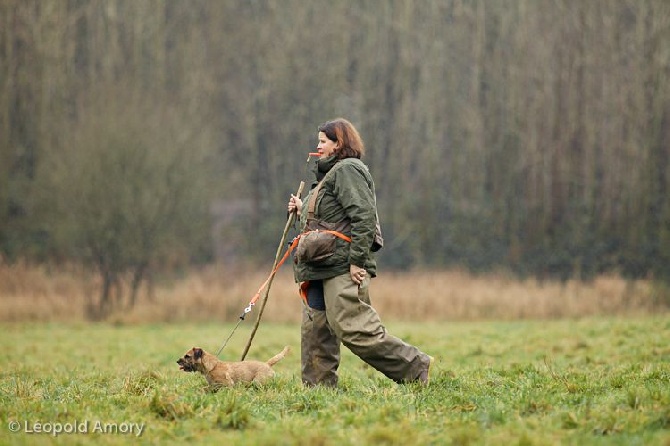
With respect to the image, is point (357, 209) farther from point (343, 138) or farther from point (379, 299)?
point (379, 299)

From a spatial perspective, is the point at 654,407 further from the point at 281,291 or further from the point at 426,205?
the point at 426,205

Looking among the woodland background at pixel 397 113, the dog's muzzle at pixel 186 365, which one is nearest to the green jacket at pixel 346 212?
the dog's muzzle at pixel 186 365

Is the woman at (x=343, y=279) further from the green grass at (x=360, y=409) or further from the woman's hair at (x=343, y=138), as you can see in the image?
the green grass at (x=360, y=409)

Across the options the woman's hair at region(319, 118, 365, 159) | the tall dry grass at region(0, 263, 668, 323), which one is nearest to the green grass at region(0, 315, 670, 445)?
the woman's hair at region(319, 118, 365, 159)

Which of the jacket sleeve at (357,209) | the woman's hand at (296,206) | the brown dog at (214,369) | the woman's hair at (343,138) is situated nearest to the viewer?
the jacket sleeve at (357,209)

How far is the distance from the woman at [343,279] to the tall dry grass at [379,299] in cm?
1347

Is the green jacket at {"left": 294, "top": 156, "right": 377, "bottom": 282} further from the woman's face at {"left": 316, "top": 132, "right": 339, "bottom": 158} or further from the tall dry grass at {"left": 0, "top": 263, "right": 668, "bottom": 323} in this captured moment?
the tall dry grass at {"left": 0, "top": 263, "right": 668, "bottom": 323}

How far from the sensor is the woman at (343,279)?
6.93 m

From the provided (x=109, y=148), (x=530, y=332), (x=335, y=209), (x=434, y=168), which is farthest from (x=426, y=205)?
(x=335, y=209)

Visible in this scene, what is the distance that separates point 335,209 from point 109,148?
16370mm

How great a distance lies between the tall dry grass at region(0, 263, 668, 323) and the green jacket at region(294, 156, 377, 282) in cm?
1368

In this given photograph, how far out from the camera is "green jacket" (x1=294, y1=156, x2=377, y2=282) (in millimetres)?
6926

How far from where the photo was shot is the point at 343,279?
6.98 metres

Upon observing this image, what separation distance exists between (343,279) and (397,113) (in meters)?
27.2
